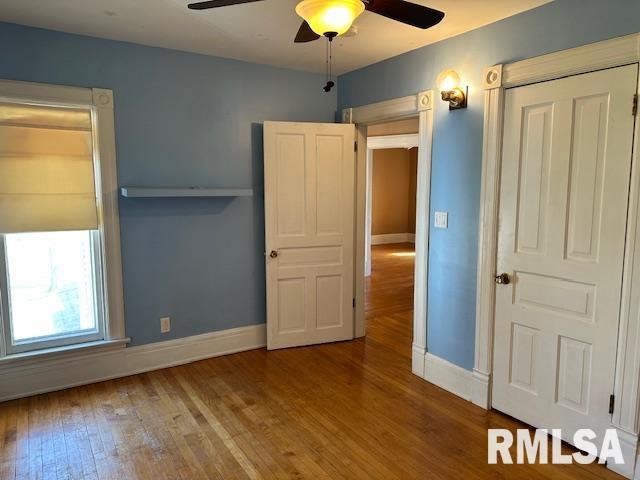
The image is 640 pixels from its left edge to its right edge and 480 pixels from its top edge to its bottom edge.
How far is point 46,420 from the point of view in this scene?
277 cm

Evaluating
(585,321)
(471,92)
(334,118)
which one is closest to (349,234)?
(334,118)

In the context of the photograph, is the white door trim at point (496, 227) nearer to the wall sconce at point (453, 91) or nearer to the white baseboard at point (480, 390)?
the white baseboard at point (480, 390)

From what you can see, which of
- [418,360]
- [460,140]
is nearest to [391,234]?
[418,360]

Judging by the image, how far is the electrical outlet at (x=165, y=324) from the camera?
3555 mm

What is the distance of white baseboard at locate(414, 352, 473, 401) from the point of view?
10.1ft

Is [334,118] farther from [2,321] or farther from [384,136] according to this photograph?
[384,136]

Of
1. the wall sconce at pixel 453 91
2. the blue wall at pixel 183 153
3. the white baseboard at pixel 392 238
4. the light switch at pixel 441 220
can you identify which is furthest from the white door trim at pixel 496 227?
the white baseboard at pixel 392 238

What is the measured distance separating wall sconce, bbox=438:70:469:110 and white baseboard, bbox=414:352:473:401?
1.87m

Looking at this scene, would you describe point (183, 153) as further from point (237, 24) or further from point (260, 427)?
point (260, 427)

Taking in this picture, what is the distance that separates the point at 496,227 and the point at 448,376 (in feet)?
3.88

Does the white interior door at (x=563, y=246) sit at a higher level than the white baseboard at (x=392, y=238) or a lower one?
higher

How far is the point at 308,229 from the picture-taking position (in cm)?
395

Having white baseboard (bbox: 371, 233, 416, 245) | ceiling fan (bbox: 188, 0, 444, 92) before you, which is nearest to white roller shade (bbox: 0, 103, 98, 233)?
ceiling fan (bbox: 188, 0, 444, 92)

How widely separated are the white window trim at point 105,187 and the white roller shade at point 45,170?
67 millimetres
